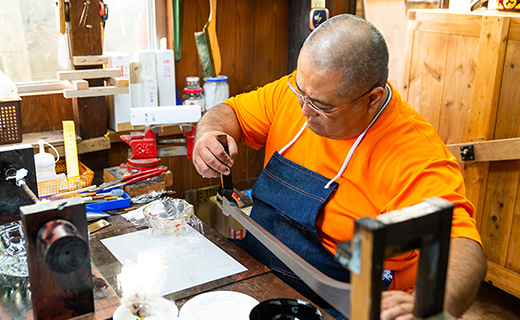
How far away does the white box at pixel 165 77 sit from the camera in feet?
9.75

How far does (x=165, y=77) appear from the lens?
3.03m

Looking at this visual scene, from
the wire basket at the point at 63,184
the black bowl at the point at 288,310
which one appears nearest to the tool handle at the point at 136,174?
the wire basket at the point at 63,184

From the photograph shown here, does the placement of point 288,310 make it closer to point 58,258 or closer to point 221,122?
point 58,258

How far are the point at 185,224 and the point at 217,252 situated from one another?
0.23 m

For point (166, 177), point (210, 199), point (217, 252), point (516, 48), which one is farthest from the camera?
point (210, 199)

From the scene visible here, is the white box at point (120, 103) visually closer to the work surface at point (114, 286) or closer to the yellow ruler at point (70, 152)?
the yellow ruler at point (70, 152)

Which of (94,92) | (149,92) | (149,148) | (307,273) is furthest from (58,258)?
(149,92)

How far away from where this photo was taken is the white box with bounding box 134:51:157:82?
2.91m

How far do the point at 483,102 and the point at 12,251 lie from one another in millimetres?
2527

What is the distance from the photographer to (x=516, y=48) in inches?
106

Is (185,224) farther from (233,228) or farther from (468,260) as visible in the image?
(233,228)

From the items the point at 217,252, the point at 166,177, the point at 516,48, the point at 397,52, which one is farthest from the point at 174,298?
the point at 397,52

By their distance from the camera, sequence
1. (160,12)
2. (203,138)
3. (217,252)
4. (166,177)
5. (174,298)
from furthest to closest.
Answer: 1. (160,12)
2. (166,177)
3. (203,138)
4. (217,252)
5. (174,298)

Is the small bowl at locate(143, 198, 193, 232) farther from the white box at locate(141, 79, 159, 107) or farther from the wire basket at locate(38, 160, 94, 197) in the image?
the white box at locate(141, 79, 159, 107)
